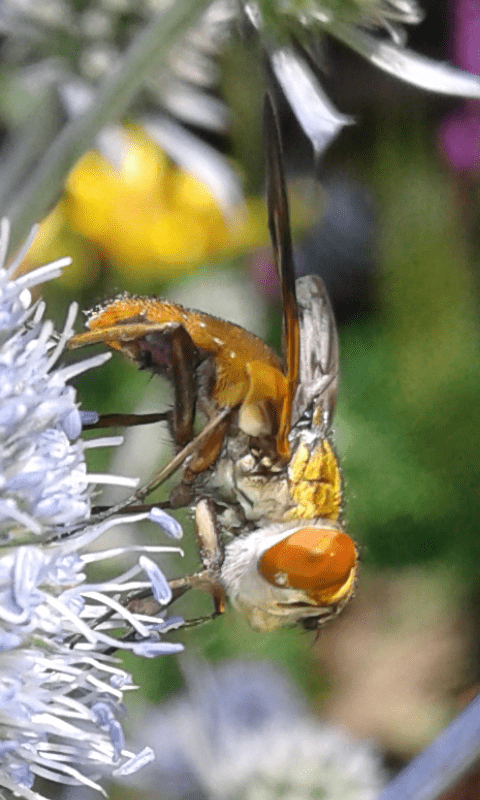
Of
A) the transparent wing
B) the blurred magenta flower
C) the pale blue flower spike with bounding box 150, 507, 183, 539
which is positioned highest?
the pale blue flower spike with bounding box 150, 507, 183, 539

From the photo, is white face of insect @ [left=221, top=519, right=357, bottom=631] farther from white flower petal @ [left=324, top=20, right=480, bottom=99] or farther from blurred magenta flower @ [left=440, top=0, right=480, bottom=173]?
blurred magenta flower @ [left=440, top=0, right=480, bottom=173]

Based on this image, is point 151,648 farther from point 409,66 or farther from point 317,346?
point 409,66

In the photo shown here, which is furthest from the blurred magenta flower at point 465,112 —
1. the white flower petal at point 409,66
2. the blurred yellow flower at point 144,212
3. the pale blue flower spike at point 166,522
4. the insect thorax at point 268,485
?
the pale blue flower spike at point 166,522

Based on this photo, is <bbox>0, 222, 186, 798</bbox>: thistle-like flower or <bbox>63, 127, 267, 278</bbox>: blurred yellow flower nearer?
<bbox>0, 222, 186, 798</bbox>: thistle-like flower

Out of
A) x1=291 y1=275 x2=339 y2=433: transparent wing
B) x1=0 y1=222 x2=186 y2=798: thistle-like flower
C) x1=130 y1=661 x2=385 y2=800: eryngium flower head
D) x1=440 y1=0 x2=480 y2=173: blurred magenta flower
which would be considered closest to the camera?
x1=0 y1=222 x2=186 y2=798: thistle-like flower

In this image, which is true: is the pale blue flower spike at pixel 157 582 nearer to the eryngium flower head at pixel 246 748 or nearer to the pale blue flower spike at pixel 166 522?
the pale blue flower spike at pixel 166 522

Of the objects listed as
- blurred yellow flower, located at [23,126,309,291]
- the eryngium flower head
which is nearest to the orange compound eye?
the eryngium flower head

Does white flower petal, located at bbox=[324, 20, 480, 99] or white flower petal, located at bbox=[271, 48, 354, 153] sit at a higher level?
white flower petal, located at bbox=[271, 48, 354, 153]

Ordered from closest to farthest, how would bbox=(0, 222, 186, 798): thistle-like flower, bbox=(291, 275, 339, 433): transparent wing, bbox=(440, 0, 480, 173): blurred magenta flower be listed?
bbox=(0, 222, 186, 798): thistle-like flower → bbox=(291, 275, 339, 433): transparent wing → bbox=(440, 0, 480, 173): blurred magenta flower
